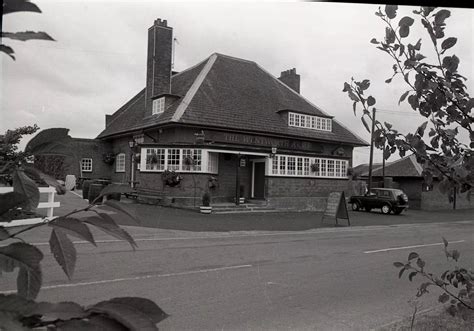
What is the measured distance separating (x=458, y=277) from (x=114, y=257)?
749cm

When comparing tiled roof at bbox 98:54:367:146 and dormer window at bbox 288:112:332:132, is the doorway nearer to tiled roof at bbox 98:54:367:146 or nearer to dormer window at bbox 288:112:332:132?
tiled roof at bbox 98:54:367:146

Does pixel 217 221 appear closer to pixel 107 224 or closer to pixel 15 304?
pixel 107 224

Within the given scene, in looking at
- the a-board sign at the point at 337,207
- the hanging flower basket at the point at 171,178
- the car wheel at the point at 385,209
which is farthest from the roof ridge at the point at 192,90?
the car wheel at the point at 385,209

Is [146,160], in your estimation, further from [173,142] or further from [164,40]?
[164,40]

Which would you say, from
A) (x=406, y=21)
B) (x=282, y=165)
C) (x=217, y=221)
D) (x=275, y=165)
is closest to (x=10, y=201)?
(x=406, y=21)

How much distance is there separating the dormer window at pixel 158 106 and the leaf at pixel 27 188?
25.9 m

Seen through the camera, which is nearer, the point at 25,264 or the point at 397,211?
the point at 25,264

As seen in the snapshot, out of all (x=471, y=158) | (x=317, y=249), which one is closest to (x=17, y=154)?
(x=471, y=158)

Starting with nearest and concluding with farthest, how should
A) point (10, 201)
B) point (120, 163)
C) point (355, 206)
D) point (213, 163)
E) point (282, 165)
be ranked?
point (10, 201)
point (213, 163)
point (282, 165)
point (355, 206)
point (120, 163)

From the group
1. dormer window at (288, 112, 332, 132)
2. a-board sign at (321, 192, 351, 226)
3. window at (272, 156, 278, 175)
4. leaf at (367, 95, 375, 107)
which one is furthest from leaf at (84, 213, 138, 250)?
dormer window at (288, 112, 332, 132)

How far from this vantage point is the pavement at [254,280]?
18.7 feet

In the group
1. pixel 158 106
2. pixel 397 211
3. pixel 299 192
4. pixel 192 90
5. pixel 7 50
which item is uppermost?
pixel 192 90

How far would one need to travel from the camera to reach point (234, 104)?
27766mm

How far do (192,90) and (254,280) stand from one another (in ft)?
66.9
